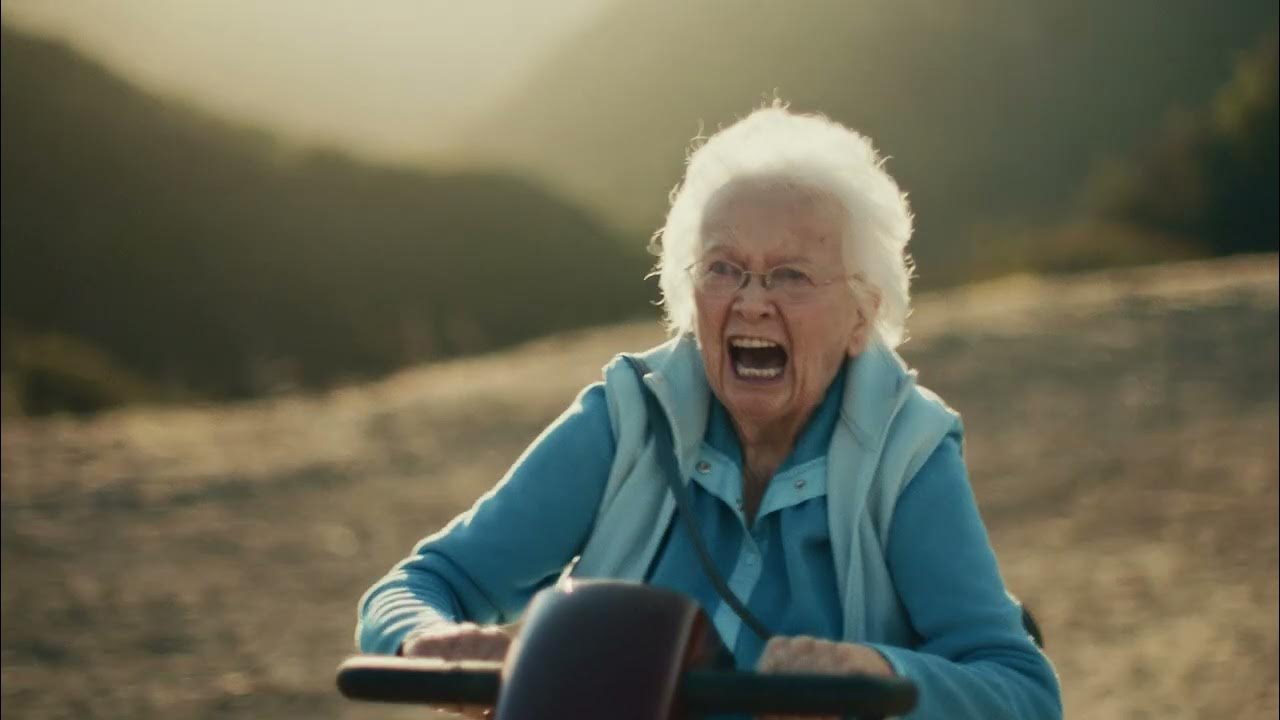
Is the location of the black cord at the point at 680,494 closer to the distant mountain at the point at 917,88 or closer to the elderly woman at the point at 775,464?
the elderly woman at the point at 775,464

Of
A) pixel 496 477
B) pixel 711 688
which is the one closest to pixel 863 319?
pixel 711 688

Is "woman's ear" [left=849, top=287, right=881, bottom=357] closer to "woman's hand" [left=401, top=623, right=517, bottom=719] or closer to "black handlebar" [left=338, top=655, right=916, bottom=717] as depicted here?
"woman's hand" [left=401, top=623, right=517, bottom=719]

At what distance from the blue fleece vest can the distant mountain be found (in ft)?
140

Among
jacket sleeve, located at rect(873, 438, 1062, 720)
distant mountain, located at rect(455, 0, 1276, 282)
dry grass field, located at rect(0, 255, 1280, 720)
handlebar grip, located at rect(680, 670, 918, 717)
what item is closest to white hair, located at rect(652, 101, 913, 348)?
jacket sleeve, located at rect(873, 438, 1062, 720)

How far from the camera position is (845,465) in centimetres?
262

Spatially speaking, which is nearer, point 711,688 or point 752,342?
point 711,688

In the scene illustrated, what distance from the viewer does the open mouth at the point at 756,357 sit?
2.73 metres

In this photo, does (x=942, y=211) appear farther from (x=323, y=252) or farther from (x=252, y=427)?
(x=252, y=427)

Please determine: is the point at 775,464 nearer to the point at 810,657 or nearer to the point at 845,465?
the point at 845,465

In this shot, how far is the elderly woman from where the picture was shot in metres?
2.55

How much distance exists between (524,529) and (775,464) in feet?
1.37

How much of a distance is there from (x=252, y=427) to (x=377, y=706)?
21.6 feet

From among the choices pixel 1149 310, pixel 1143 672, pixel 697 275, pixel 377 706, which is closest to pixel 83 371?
pixel 1149 310

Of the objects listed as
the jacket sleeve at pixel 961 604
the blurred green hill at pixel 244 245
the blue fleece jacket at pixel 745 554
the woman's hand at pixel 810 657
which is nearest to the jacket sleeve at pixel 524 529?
the blue fleece jacket at pixel 745 554
